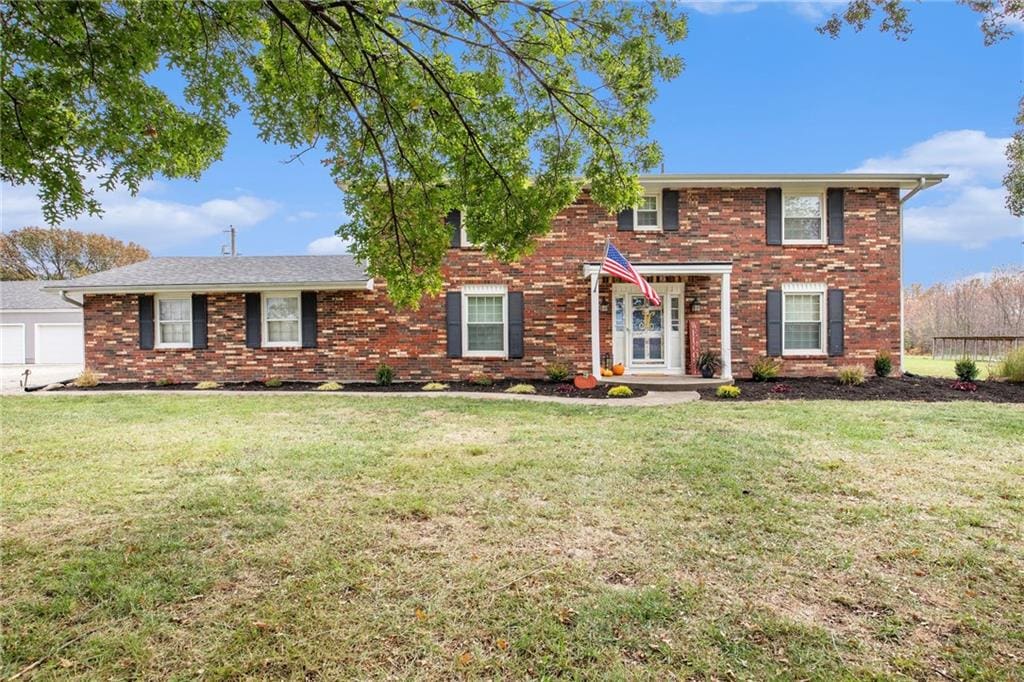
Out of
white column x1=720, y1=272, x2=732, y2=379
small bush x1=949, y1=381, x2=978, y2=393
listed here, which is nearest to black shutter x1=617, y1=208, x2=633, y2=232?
white column x1=720, y1=272, x2=732, y2=379

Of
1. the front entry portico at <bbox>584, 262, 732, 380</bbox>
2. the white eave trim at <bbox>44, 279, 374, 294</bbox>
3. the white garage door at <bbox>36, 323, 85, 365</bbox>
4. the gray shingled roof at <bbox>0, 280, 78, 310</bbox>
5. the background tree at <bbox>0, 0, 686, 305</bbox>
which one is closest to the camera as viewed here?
the background tree at <bbox>0, 0, 686, 305</bbox>

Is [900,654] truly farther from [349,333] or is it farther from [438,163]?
[349,333]

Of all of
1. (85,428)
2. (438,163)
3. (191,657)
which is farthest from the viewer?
(85,428)

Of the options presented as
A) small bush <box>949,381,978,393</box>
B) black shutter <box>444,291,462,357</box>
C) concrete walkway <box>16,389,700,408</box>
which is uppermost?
black shutter <box>444,291,462,357</box>

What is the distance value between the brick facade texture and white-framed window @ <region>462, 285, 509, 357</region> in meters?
0.29

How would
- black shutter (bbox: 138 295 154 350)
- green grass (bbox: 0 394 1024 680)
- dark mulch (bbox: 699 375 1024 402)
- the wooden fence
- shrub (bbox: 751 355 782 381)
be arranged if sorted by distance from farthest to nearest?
1. the wooden fence
2. black shutter (bbox: 138 295 154 350)
3. shrub (bbox: 751 355 782 381)
4. dark mulch (bbox: 699 375 1024 402)
5. green grass (bbox: 0 394 1024 680)

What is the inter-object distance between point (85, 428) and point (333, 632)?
22.8 ft

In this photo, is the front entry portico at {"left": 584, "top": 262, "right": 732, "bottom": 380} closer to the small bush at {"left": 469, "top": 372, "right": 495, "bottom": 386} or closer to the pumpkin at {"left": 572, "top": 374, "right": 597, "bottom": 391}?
the pumpkin at {"left": 572, "top": 374, "right": 597, "bottom": 391}

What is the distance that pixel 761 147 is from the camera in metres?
12.4

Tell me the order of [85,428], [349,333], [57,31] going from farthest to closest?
[349,333] < [85,428] < [57,31]

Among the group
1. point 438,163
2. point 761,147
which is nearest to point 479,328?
point 438,163

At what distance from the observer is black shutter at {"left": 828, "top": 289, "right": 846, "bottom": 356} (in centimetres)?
1229

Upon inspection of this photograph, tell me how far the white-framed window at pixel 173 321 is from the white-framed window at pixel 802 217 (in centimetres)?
1504

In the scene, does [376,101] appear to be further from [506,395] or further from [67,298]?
[67,298]
